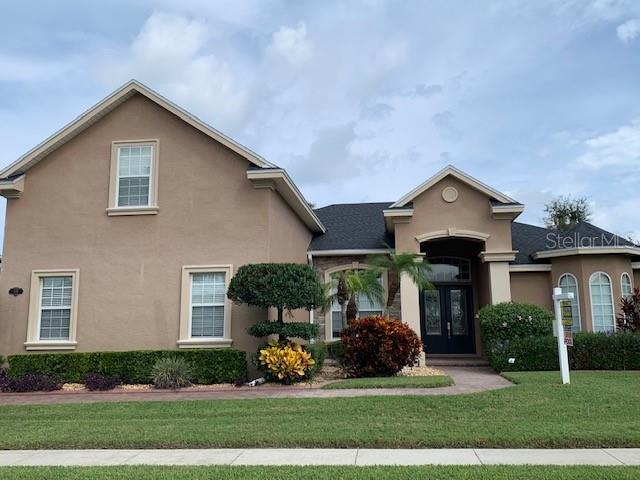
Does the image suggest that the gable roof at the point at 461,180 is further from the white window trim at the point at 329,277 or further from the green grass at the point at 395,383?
the green grass at the point at 395,383

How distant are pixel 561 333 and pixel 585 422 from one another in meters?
4.43

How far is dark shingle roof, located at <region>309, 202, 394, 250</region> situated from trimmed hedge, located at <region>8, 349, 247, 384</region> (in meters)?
6.77

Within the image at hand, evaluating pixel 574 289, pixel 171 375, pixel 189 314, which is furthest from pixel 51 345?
pixel 574 289

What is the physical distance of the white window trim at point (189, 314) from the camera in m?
14.7

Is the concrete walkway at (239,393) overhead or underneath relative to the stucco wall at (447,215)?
underneath

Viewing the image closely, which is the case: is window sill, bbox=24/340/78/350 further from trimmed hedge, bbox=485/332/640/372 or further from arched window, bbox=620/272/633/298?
arched window, bbox=620/272/633/298

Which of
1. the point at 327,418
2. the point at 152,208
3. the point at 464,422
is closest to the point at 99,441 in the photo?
the point at 327,418

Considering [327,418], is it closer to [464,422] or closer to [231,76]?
[464,422]

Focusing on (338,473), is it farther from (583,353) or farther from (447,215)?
(447,215)

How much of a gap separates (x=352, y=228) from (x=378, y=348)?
7.72 metres

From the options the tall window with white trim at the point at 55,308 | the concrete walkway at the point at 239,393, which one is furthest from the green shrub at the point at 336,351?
A: the tall window with white trim at the point at 55,308

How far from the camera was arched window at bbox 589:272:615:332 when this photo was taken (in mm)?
17500

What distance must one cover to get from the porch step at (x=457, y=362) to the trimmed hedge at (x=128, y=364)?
6663mm

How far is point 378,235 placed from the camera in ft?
66.5
